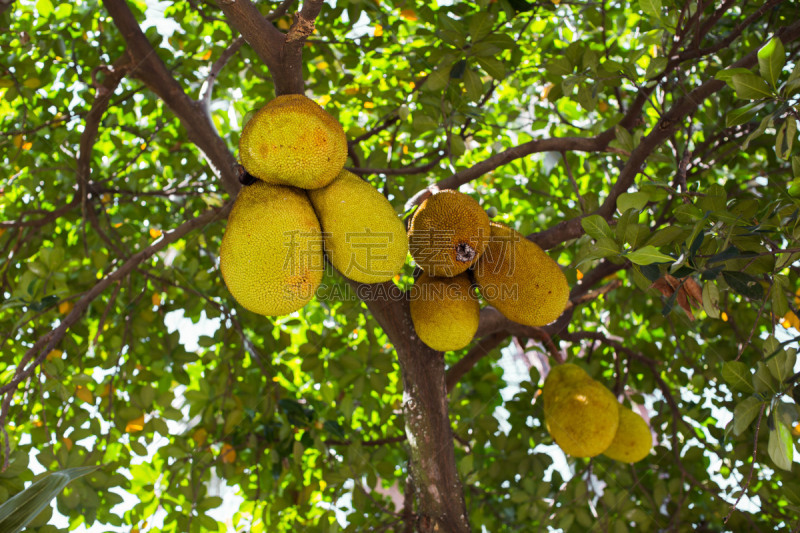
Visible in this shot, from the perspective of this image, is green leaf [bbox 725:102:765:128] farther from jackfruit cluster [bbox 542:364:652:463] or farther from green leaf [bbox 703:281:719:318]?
jackfruit cluster [bbox 542:364:652:463]

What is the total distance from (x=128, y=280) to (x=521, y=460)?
167 cm

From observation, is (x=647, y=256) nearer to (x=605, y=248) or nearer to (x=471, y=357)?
(x=605, y=248)

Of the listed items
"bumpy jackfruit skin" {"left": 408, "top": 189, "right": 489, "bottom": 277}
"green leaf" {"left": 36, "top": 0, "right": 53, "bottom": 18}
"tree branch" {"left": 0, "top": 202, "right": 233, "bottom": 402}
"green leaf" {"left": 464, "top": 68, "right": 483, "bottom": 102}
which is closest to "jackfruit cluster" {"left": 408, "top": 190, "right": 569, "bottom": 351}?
"bumpy jackfruit skin" {"left": 408, "top": 189, "right": 489, "bottom": 277}

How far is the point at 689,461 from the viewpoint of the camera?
231 cm

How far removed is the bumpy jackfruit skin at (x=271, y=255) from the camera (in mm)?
1157

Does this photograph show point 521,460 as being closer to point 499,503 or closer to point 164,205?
point 499,503

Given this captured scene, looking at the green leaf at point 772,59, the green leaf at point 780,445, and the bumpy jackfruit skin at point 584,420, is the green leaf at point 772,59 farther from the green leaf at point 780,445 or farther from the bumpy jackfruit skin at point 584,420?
the bumpy jackfruit skin at point 584,420

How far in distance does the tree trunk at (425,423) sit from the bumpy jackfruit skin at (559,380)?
1.88ft

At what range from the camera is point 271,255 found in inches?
Result: 45.5

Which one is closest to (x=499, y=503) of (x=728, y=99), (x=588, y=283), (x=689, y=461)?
(x=689, y=461)

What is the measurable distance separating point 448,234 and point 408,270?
45.3 inches

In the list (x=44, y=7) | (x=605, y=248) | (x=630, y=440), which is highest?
(x=44, y=7)

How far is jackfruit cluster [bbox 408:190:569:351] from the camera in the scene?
147 centimetres

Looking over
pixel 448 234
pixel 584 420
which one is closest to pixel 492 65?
pixel 448 234
